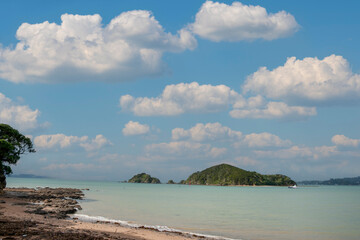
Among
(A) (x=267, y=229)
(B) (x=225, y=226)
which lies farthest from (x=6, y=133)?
(A) (x=267, y=229)

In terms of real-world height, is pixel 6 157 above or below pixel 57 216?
above

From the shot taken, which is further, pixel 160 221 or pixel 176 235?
pixel 160 221

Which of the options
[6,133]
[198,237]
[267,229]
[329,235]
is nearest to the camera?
[198,237]

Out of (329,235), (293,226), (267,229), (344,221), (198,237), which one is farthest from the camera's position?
(344,221)

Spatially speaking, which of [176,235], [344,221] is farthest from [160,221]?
[344,221]

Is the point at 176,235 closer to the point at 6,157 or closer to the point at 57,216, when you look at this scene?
the point at 57,216

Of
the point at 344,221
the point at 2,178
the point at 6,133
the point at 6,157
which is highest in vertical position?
the point at 6,133

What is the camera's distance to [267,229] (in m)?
36.8

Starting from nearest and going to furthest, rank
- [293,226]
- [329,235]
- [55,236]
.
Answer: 1. [55,236]
2. [329,235]
3. [293,226]

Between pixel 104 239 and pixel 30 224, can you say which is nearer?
pixel 104 239

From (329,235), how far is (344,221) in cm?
1452

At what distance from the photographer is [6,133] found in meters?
68.1

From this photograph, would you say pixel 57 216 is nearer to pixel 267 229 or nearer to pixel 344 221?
pixel 267 229

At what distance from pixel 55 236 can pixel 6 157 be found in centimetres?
4370
